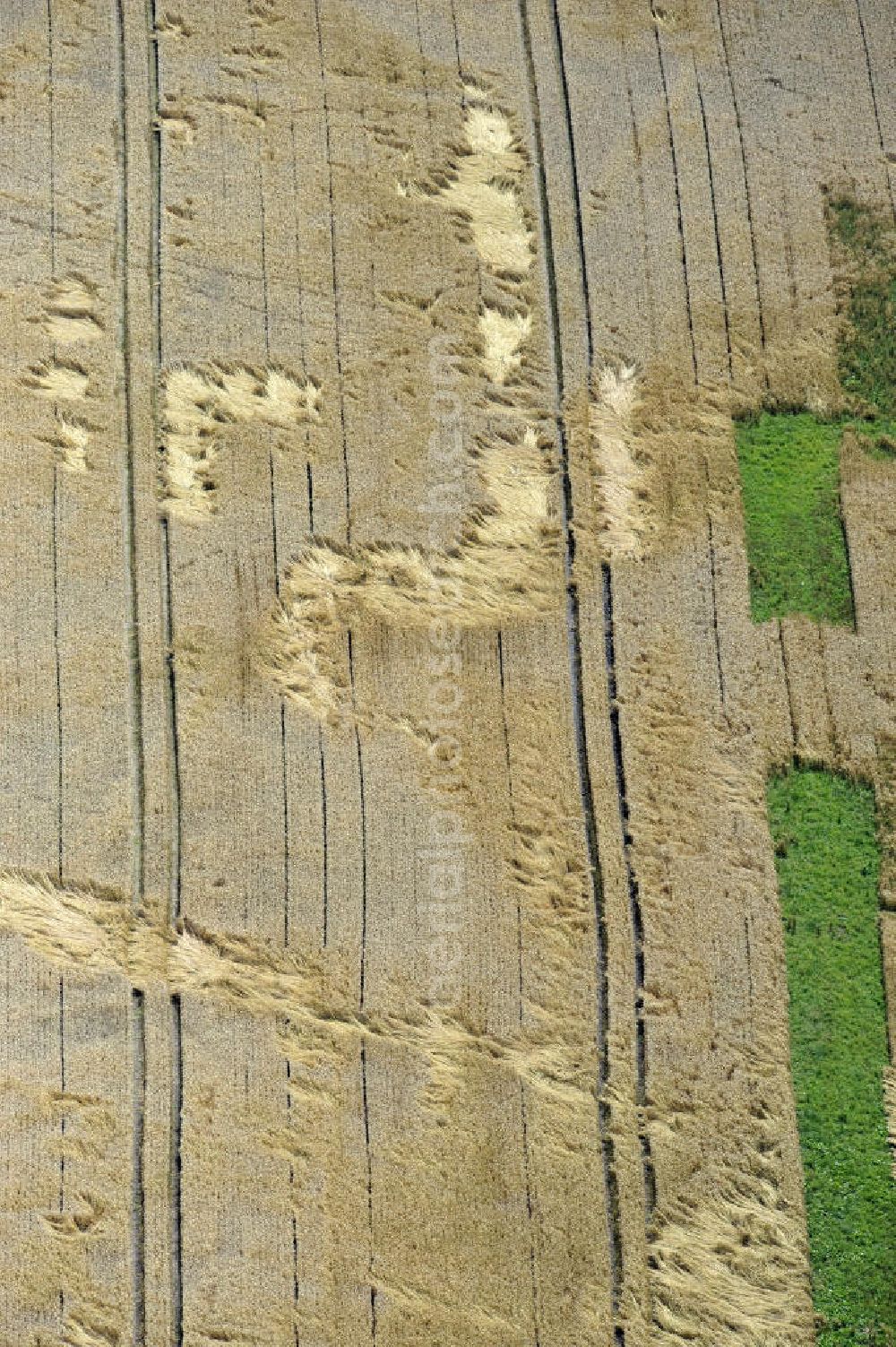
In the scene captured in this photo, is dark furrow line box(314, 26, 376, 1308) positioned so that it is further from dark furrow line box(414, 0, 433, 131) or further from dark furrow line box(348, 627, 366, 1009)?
dark furrow line box(414, 0, 433, 131)

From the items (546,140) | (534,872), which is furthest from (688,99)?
(534,872)

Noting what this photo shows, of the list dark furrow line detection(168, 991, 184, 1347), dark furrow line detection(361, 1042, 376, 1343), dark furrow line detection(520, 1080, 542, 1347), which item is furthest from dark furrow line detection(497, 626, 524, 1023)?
dark furrow line detection(168, 991, 184, 1347)

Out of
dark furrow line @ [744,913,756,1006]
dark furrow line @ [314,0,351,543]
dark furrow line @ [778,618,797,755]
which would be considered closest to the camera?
dark furrow line @ [744,913,756,1006]

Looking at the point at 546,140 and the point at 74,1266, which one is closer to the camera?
the point at 74,1266

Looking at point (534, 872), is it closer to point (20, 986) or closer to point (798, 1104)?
point (798, 1104)

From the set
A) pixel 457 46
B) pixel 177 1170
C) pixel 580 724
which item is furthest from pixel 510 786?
pixel 457 46
